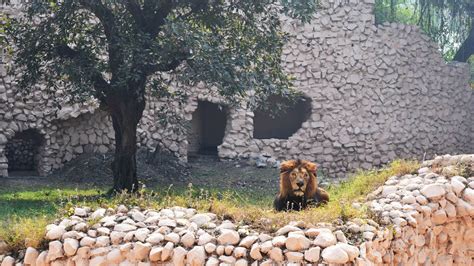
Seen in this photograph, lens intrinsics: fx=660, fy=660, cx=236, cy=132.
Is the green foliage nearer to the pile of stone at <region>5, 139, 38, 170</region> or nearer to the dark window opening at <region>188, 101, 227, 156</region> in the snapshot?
the pile of stone at <region>5, 139, 38, 170</region>

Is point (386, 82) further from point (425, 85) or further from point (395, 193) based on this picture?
point (395, 193)

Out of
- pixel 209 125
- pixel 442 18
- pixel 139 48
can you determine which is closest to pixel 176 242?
pixel 139 48

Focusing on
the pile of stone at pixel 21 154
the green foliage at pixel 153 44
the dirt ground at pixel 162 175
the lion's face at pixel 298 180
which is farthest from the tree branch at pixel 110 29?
the pile of stone at pixel 21 154

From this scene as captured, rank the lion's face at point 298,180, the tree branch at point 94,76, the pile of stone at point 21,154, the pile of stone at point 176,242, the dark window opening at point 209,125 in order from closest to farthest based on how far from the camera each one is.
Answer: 1. the pile of stone at point 176,242
2. the lion's face at point 298,180
3. the tree branch at point 94,76
4. the pile of stone at point 21,154
5. the dark window opening at point 209,125

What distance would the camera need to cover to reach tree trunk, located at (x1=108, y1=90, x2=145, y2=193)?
10.5 metres

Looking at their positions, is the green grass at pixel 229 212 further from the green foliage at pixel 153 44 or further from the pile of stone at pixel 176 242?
the green foliage at pixel 153 44

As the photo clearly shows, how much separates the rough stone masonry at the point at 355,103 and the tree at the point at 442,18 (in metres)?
0.98

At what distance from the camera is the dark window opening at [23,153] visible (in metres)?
14.1

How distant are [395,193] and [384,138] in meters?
10.2

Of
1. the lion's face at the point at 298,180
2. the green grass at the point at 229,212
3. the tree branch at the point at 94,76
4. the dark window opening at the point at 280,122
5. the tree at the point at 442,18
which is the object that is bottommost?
the green grass at the point at 229,212

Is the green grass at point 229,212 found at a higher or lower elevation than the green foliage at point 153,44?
lower

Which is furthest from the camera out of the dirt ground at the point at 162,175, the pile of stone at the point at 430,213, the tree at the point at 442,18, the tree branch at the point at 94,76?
the tree at the point at 442,18

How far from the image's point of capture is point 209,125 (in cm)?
1828

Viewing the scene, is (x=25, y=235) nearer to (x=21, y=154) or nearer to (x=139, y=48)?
(x=139, y=48)
